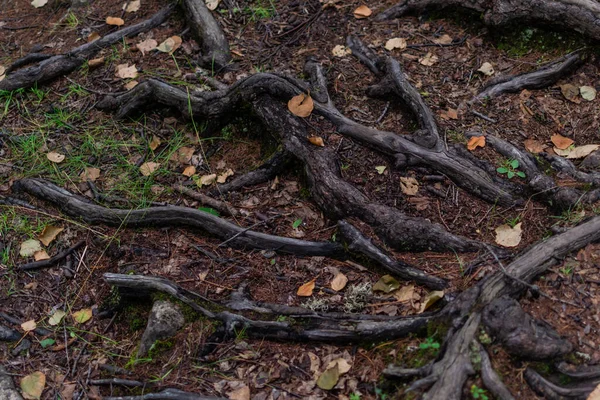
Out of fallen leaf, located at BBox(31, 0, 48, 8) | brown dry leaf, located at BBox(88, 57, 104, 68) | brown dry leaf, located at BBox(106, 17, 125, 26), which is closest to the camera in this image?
brown dry leaf, located at BBox(88, 57, 104, 68)

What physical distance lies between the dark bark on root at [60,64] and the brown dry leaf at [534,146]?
3634mm

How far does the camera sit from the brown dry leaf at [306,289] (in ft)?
11.1

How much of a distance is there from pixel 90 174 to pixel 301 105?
175 cm

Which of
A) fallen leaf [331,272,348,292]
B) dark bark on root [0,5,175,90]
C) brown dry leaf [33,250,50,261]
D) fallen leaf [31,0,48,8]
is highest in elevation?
fallen leaf [31,0,48,8]

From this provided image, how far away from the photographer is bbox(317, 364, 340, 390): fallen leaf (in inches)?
115

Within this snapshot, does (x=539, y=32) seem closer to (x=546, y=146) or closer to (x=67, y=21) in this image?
(x=546, y=146)

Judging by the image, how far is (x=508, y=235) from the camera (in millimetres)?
3373

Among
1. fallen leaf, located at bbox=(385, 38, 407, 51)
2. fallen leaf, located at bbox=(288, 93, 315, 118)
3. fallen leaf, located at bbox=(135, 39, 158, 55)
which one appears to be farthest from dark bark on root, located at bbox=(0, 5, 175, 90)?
fallen leaf, located at bbox=(385, 38, 407, 51)

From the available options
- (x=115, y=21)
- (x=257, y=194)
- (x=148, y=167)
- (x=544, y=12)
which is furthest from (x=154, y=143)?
(x=544, y=12)

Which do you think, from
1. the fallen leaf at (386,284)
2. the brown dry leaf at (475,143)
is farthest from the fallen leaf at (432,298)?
the brown dry leaf at (475,143)

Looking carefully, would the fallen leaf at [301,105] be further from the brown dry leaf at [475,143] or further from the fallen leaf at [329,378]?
the fallen leaf at [329,378]

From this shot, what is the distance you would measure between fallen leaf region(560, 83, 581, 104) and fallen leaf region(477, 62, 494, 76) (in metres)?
0.56

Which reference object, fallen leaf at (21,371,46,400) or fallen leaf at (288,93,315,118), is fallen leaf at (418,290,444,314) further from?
fallen leaf at (21,371,46,400)

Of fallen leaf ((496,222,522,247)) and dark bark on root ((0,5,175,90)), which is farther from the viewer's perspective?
dark bark on root ((0,5,175,90))
